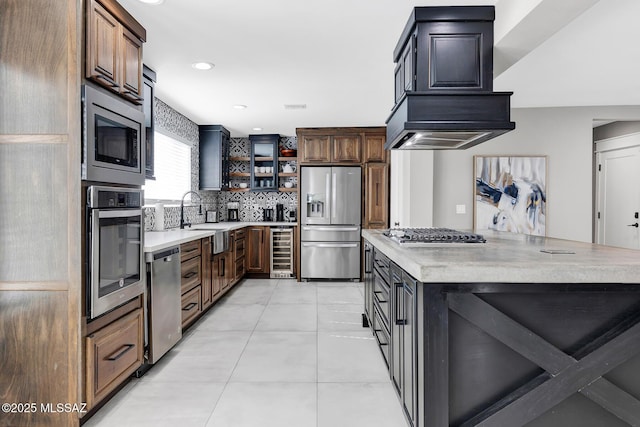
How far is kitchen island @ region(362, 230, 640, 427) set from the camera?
1.45 metres

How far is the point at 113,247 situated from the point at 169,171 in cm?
280

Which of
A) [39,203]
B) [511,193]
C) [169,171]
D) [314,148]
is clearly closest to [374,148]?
[314,148]

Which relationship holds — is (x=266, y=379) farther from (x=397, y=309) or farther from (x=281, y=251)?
(x=281, y=251)

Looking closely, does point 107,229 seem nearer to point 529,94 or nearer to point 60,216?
point 60,216

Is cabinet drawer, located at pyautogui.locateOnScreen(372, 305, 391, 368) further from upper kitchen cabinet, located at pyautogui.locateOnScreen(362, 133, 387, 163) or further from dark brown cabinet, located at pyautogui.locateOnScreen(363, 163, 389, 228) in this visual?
upper kitchen cabinet, located at pyautogui.locateOnScreen(362, 133, 387, 163)

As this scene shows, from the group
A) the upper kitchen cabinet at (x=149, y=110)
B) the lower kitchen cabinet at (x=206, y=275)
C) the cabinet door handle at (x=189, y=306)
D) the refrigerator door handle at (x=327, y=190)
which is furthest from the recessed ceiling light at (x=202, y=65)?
the refrigerator door handle at (x=327, y=190)

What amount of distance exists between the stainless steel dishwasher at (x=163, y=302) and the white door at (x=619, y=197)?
590 centimetres

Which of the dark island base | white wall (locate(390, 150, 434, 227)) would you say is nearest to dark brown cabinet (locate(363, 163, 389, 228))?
white wall (locate(390, 150, 434, 227))

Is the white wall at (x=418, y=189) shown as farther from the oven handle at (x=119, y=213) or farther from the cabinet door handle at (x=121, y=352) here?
the cabinet door handle at (x=121, y=352)

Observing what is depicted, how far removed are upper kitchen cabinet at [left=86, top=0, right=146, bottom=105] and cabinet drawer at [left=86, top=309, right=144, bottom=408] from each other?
1389 mm

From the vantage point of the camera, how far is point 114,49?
6.99 ft

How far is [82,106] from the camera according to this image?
1866mm

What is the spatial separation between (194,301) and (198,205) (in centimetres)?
237

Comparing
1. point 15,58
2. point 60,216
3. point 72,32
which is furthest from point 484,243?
point 15,58
